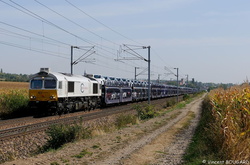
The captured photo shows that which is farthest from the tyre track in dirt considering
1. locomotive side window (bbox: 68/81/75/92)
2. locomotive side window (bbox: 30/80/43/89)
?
locomotive side window (bbox: 68/81/75/92)

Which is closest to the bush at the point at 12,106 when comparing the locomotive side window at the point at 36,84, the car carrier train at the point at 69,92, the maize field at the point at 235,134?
the car carrier train at the point at 69,92

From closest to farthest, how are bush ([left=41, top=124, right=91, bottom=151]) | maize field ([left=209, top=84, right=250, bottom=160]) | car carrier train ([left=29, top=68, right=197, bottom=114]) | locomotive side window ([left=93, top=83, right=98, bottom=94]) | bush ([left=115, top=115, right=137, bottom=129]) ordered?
maize field ([left=209, top=84, right=250, bottom=160])
bush ([left=41, top=124, right=91, bottom=151])
bush ([left=115, top=115, right=137, bottom=129])
car carrier train ([left=29, top=68, right=197, bottom=114])
locomotive side window ([left=93, top=83, right=98, bottom=94])

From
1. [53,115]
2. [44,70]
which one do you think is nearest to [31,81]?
[44,70]

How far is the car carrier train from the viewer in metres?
25.3

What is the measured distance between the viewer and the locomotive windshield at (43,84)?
1000 inches

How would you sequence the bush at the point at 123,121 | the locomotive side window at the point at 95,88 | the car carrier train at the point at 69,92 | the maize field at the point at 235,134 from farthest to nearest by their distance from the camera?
the locomotive side window at the point at 95,88, the car carrier train at the point at 69,92, the bush at the point at 123,121, the maize field at the point at 235,134

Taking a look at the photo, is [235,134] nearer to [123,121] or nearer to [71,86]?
[123,121]

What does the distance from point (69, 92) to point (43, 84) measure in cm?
278

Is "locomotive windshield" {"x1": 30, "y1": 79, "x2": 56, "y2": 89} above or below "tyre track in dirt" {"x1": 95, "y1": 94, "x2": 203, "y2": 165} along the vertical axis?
above

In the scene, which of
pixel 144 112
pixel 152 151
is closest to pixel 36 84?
pixel 144 112

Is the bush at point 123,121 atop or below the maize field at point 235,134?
below

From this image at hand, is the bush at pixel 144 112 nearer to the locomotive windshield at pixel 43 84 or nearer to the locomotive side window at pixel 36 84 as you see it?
the locomotive windshield at pixel 43 84

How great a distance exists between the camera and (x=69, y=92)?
2770cm

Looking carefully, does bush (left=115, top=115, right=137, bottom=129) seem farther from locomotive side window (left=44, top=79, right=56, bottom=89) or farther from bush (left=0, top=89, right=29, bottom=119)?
bush (left=0, top=89, right=29, bottom=119)
